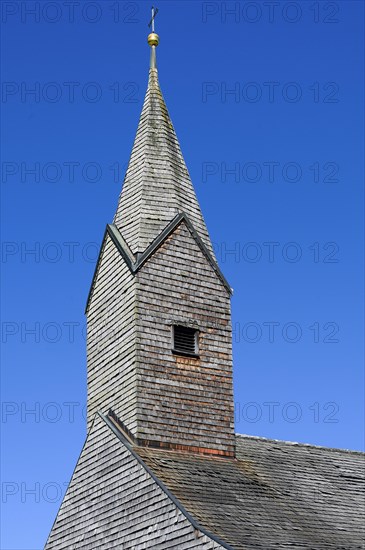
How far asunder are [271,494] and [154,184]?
8923mm

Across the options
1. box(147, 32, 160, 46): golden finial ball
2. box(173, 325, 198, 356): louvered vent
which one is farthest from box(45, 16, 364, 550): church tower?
box(147, 32, 160, 46): golden finial ball

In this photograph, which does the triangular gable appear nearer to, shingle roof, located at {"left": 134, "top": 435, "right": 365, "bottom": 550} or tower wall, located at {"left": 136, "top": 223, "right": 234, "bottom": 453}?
tower wall, located at {"left": 136, "top": 223, "right": 234, "bottom": 453}

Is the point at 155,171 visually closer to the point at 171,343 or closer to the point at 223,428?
the point at 171,343

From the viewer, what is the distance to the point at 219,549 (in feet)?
59.5

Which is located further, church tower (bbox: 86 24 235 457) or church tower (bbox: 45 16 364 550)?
church tower (bbox: 86 24 235 457)

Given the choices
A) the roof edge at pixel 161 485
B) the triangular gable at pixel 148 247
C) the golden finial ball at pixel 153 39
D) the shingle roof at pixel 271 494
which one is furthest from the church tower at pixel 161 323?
the golden finial ball at pixel 153 39

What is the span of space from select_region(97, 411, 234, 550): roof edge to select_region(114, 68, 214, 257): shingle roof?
448 centimetres

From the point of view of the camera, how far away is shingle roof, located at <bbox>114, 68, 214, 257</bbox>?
25422 millimetres

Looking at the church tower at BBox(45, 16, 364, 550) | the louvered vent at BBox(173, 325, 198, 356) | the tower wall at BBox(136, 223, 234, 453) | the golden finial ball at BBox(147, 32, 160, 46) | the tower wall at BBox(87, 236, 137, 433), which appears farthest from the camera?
the golden finial ball at BBox(147, 32, 160, 46)

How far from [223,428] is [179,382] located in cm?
165

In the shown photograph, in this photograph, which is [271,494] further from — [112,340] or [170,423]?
[112,340]

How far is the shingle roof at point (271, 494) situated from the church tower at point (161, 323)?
91 centimetres

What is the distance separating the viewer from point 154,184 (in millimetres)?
26281

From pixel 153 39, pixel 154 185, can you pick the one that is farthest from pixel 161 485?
pixel 153 39
